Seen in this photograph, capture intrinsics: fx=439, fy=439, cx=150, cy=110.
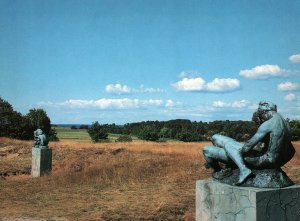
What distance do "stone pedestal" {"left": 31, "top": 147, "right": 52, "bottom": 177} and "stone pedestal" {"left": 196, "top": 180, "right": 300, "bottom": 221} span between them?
12.5 m

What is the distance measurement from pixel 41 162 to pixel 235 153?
13.0 metres

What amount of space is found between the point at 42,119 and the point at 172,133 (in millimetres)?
19775

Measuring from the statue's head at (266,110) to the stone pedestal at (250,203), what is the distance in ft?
3.16

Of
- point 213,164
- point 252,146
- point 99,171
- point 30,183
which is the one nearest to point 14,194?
point 30,183

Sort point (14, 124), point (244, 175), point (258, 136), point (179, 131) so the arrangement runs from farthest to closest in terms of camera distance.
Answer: point (179, 131) → point (14, 124) → point (244, 175) → point (258, 136)

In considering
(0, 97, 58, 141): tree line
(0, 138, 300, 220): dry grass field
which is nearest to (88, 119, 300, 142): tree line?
(0, 97, 58, 141): tree line

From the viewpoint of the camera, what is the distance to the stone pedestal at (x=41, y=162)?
58.1ft

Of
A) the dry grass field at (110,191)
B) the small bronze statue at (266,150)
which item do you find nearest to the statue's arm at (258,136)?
the small bronze statue at (266,150)

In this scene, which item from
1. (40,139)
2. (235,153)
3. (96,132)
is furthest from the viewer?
(96,132)

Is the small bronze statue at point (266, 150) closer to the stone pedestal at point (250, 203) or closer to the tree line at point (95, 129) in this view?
the stone pedestal at point (250, 203)

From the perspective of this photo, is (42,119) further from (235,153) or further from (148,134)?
(235,153)

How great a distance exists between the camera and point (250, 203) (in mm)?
5633

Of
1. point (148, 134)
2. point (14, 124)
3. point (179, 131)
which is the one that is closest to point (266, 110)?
point (148, 134)

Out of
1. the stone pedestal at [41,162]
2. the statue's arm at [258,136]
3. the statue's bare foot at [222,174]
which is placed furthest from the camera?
the stone pedestal at [41,162]
